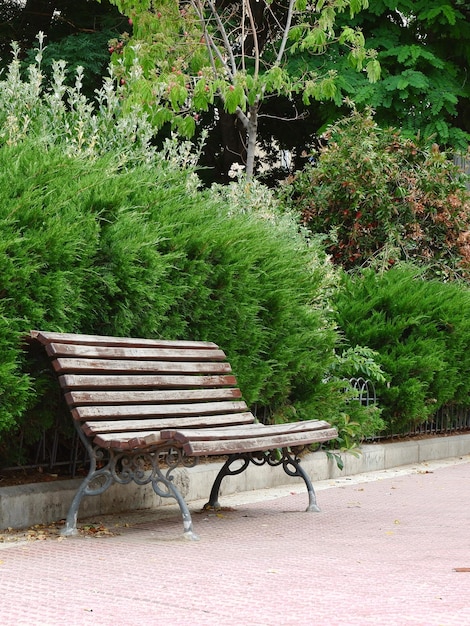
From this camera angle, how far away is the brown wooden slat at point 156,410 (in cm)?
565

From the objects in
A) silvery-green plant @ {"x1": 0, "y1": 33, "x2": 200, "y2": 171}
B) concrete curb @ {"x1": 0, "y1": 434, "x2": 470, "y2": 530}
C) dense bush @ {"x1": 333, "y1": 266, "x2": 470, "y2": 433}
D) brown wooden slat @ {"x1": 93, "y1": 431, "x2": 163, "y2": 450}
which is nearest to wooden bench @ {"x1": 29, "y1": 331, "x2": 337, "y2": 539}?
brown wooden slat @ {"x1": 93, "y1": 431, "x2": 163, "y2": 450}

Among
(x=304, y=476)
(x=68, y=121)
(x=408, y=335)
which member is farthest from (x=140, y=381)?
(x=408, y=335)

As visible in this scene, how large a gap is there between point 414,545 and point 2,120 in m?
4.35

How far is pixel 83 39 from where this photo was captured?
58.7 ft

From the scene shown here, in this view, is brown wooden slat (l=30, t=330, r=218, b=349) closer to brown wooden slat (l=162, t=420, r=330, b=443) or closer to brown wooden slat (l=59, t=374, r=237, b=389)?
brown wooden slat (l=59, t=374, r=237, b=389)

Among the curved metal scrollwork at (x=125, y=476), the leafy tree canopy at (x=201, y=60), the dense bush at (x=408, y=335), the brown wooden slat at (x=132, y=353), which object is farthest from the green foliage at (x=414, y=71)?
the curved metal scrollwork at (x=125, y=476)

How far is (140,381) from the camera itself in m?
6.26

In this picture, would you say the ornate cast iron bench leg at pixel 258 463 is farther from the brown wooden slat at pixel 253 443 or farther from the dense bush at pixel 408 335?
the dense bush at pixel 408 335

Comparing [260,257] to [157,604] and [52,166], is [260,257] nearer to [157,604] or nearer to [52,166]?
[52,166]

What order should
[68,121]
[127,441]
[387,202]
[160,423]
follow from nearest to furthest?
[127,441] < [160,423] < [68,121] < [387,202]

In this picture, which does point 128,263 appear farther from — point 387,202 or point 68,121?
point 387,202

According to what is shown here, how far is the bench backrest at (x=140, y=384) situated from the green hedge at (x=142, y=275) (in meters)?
0.20

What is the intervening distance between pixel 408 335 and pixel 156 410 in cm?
499

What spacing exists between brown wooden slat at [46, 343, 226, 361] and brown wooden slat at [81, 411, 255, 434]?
0.39m
